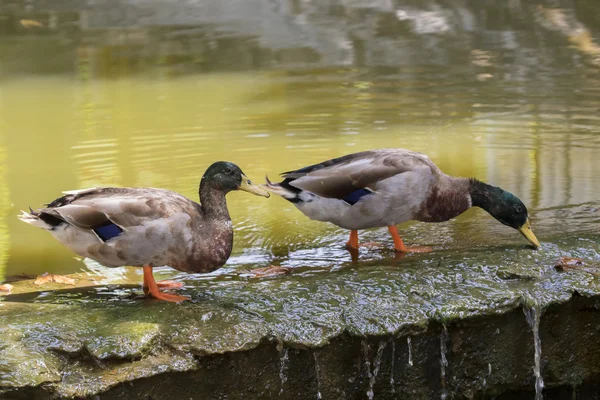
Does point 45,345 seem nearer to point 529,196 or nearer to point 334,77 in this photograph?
point 529,196

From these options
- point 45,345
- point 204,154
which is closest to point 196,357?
point 45,345

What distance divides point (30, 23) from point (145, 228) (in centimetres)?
1308

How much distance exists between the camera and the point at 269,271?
187 inches

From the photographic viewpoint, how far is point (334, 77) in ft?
36.4

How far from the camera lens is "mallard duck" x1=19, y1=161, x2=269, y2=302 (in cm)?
411

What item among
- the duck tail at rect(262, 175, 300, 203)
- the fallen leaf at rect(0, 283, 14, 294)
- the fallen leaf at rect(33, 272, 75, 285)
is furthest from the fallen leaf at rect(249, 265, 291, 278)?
the fallen leaf at rect(0, 283, 14, 294)

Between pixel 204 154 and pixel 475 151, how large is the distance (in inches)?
92.3

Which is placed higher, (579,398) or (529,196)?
(529,196)

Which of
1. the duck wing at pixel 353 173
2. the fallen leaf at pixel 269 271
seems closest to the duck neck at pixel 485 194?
the duck wing at pixel 353 173

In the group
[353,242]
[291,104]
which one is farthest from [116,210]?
[291,104]

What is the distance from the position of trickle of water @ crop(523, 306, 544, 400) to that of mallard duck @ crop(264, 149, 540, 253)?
76 centimetres

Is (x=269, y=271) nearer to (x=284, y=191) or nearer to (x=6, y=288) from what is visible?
(x=284, y=191)

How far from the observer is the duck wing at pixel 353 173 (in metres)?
4.96

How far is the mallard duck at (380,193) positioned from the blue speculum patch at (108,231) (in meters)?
1.15
